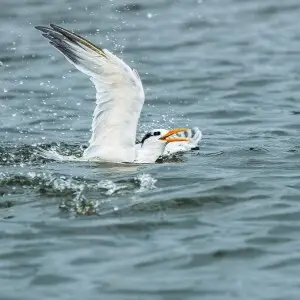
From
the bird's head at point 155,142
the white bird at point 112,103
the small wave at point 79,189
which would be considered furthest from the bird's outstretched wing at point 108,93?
the small wave at point 79,189

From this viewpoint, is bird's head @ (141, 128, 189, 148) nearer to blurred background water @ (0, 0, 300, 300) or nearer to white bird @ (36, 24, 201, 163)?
white bird @ (36, 24, 201, 163)

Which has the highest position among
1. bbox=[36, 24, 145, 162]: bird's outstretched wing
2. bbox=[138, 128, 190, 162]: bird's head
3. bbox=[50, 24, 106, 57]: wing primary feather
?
bbox=[50, 24, 106, 57]: wing primary feather

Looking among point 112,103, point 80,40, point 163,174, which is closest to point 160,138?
point 112,103

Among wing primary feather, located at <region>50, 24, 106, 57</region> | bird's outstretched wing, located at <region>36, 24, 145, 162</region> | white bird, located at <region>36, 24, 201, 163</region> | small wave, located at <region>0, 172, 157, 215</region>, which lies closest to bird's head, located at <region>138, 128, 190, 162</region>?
white bird, located at <region>36, 24, 201, 163</region>

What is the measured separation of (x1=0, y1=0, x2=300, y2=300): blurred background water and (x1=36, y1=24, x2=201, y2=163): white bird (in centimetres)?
39

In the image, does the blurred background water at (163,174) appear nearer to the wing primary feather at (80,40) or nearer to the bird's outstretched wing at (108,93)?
the bird's outstretched wing at (108,93)

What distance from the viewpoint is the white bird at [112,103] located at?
40.1ft

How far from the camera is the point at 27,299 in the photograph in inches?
311

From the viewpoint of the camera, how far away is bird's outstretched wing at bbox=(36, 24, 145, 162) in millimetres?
12219

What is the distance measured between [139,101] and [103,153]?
82cm

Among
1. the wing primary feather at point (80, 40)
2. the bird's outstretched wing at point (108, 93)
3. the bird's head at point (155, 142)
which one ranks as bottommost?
the bird's head at point (155, 142)

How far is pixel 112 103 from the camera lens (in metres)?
12.5

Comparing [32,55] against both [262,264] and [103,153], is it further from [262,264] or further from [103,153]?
[262,264]

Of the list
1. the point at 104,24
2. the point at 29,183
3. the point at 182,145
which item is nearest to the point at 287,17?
the point at 104,24
